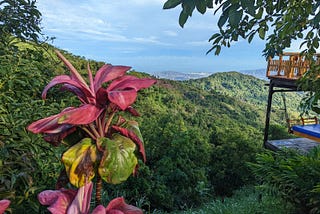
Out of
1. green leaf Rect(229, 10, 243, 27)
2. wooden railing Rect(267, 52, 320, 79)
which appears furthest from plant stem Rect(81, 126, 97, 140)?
wooden railing Rect(267, 52, 320, 79)

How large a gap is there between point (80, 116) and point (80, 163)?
0.11m

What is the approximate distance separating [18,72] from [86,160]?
1273mm

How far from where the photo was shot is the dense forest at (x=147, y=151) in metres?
1.21

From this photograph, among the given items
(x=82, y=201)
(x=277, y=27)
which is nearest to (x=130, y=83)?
(x=82, y=201)

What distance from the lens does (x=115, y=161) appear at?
0.60m

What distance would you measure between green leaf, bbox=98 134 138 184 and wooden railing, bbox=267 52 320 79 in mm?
6445

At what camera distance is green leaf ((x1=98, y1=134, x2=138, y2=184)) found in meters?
0.60

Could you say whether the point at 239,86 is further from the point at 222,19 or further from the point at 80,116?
the point at 80,116

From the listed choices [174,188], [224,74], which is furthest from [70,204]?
[224,74]

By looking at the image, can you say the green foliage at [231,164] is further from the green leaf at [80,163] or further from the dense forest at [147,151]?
the green leaf at [80,163]

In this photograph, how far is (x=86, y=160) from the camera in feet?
2.01

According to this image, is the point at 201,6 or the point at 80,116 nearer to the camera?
the point at 80,116

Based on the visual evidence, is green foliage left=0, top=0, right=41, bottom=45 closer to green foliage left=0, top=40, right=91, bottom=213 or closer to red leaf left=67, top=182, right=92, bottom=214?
green foliage left=0, top=40, right=91, bottom=213

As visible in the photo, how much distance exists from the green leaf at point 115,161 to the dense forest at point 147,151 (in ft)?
1.61
